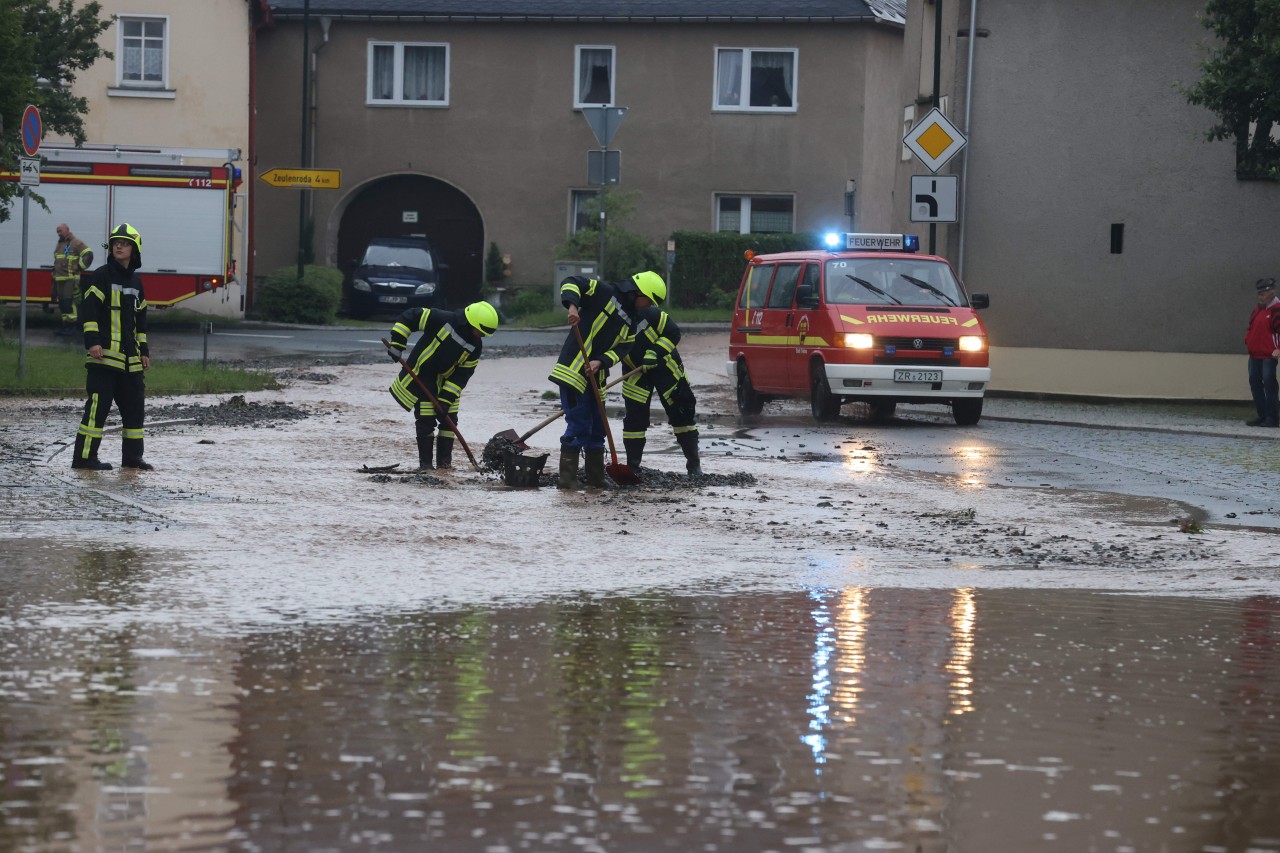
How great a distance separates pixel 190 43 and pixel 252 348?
1193 centimetres

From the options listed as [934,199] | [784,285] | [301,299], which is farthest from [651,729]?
[301,299]

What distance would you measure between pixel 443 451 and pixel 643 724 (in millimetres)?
8121

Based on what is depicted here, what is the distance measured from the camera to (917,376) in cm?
1917

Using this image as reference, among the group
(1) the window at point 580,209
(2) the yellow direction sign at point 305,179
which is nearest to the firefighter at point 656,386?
(2) the yellow direction sign at point 305,179

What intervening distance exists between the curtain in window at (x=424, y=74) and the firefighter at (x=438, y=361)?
28153 mm

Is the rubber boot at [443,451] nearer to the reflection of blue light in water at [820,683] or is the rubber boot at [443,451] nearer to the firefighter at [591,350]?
the firefighter at [591,350]

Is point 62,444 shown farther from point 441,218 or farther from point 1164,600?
point 441,218

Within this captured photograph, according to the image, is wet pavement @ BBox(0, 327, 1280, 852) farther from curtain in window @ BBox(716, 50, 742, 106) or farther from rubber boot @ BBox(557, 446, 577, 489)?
curtain in window @ BBox(716, 50, 742, 106)

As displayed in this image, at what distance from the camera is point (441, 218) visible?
1676 inches

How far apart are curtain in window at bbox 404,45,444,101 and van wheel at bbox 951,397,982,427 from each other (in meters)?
23.9

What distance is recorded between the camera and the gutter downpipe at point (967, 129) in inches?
979

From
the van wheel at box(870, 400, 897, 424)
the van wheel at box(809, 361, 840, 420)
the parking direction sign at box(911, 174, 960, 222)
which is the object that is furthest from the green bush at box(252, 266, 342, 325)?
the van wheel at box(809, 361, 840, 420)

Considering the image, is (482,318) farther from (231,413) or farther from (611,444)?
(231,413)

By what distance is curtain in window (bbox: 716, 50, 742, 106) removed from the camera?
4122 cm
